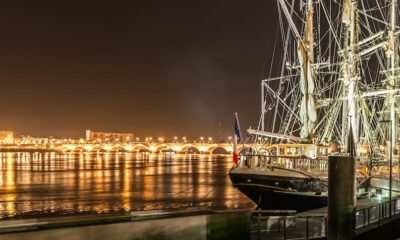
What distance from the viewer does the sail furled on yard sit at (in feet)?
144

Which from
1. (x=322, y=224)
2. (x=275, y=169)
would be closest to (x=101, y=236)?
(x=322, y=224)

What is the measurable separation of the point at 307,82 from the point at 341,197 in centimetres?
2775

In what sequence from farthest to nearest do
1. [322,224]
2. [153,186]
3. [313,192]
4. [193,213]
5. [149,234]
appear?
[153,186]
[313,192]
[322,224]
[193,213]
[149,234]

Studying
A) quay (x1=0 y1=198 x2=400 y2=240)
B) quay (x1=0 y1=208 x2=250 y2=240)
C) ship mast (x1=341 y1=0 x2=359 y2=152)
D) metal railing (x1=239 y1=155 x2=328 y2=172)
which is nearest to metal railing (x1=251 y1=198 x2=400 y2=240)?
quay (x1=0 y1=198 x2=400 y2=240)

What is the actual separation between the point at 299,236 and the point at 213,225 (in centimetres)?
502

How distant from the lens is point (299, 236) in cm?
1894

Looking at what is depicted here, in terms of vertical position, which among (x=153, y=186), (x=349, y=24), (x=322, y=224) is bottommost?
(x=153, y=186)

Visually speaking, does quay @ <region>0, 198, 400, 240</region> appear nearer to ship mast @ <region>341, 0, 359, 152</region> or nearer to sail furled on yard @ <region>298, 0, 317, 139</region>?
sail furled on yard @ <region>298, 0, 317, 139</region>

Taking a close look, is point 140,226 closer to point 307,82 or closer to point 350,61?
point 307,82

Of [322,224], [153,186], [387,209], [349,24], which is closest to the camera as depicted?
[322,224]

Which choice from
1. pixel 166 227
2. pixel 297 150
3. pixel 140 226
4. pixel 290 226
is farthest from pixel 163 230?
pixel 297 150

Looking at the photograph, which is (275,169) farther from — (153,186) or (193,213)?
(153,186)

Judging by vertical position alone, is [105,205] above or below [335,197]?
below

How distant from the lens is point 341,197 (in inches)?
706
